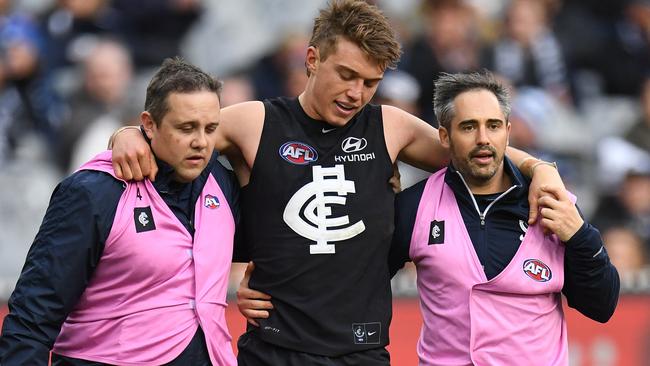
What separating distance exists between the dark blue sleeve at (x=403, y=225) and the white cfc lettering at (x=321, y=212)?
21 centimetres

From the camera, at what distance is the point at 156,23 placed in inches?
418

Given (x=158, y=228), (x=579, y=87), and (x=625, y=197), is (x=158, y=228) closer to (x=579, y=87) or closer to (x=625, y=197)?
(x=625, y=197)

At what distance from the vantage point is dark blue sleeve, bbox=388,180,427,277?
5.36 m

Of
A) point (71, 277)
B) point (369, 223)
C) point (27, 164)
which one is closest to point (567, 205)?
point (369, 223)

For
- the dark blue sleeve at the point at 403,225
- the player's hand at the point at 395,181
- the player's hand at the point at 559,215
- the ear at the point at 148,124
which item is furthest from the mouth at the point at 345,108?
the player's hand at the point at 559,215

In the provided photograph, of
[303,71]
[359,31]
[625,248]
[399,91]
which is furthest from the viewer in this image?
[303,71]

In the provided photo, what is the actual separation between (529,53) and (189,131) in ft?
21.2

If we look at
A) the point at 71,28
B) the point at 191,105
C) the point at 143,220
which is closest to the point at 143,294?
the point at 143,220

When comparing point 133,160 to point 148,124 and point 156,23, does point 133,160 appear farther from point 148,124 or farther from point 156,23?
point 156,23

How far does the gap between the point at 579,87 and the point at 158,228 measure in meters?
7.05

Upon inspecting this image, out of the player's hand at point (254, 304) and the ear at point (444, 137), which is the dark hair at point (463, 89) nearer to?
the ear at point (444, 137)

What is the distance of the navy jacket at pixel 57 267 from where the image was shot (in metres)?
4.72

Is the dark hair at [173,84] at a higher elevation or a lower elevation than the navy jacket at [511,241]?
higher

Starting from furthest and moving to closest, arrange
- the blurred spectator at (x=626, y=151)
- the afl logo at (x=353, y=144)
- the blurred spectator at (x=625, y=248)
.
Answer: the blurred spectator at (x=626, y=151)
the blurred spectator at (x=625, y=248)
the afl logo at (x=353, y=144)
